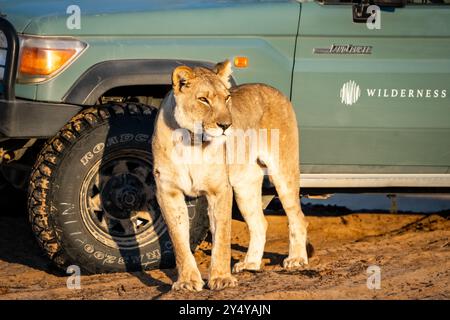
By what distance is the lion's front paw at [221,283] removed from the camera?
6660 mm

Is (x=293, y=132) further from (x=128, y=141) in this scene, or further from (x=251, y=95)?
(x=128, y=141)

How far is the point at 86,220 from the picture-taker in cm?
736

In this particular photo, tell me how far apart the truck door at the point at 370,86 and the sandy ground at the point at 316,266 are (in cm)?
64

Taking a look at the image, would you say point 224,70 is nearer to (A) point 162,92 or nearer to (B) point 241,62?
(B) point 241,62

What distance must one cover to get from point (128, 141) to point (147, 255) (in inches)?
28.1

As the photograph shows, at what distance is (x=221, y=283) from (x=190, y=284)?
0.57 feet

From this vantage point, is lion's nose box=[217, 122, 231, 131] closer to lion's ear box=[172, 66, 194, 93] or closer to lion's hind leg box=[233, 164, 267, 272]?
lion's ear box=[172, 66, 194, 93]

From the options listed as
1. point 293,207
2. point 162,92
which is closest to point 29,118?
point 162,92

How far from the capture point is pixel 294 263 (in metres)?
7.44

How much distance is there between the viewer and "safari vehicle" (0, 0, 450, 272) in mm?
7242

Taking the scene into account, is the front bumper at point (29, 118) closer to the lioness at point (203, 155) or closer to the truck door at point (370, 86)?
the lioness at point (203, 155)

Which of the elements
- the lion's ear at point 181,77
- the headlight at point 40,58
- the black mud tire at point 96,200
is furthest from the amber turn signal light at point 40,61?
the lion's ear at point 181,77

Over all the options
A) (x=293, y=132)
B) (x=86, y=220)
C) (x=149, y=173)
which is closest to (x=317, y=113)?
(x=293, y=132)

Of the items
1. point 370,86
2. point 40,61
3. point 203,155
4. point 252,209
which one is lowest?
point 252,209
